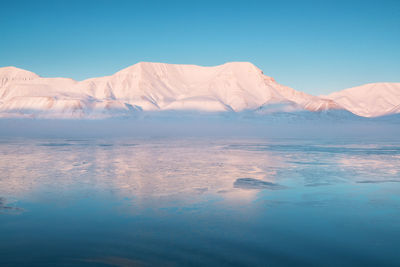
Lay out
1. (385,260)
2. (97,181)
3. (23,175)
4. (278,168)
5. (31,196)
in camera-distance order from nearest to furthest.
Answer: (385,260) < (31,196) < (97,181) < (23,175) < (278,168)

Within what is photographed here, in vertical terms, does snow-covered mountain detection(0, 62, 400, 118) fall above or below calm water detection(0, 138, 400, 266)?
above

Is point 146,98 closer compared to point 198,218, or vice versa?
point 198,218

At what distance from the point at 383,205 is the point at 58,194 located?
13.3 m

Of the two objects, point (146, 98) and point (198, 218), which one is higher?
point (146, 98)

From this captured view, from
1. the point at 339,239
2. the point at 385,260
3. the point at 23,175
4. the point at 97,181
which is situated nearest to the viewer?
the point at 385,260

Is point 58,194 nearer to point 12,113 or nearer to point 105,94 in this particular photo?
point 12,113

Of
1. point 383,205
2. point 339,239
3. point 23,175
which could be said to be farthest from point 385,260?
point 23,175

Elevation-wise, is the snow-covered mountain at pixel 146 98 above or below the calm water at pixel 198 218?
above

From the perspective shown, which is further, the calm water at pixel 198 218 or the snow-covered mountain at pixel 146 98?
the snow-covered mountain at pixel 146 98

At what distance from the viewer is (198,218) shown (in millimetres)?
12359

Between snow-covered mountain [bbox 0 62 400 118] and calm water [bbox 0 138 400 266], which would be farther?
snow-covered mountain [bbox 0 62 400 118]

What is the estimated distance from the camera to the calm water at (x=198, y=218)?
9.29 metres

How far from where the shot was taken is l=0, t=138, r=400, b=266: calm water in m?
9.29

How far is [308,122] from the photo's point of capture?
17125 centimetres
